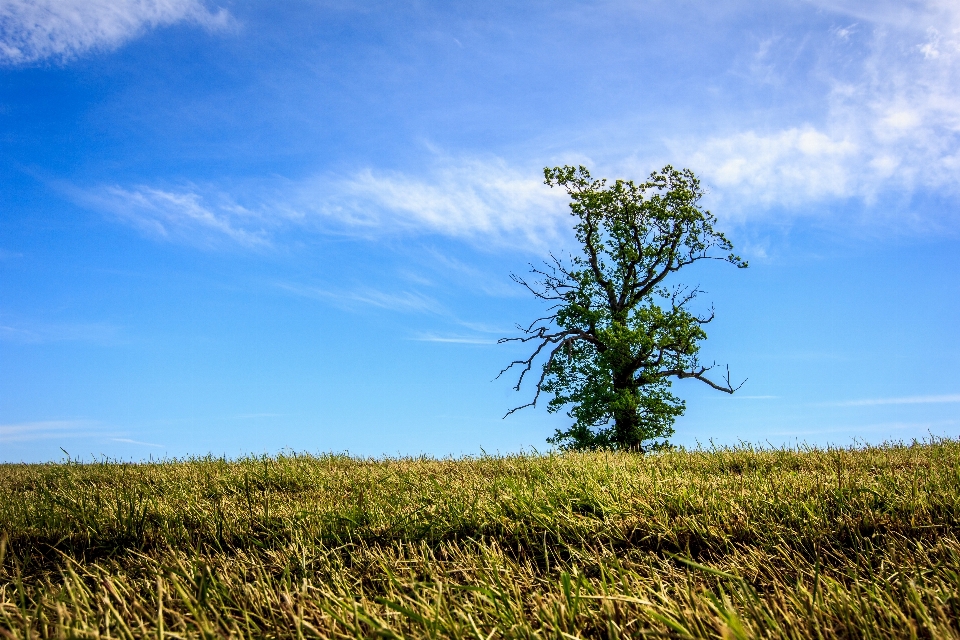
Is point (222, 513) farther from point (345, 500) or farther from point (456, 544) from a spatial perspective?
point (456, 544)

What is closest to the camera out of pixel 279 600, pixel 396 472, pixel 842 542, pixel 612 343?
pixel 279 600

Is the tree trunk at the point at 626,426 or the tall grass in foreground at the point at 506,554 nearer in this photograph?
the tall grass in foreground at the point at 506,554

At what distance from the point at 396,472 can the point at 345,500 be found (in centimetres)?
189

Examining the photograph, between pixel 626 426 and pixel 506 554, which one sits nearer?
pixel 506 554

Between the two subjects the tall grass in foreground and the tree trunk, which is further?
the tree trunk

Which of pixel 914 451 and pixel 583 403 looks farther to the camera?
pixel 583 403

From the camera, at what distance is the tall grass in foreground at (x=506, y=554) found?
269 cm

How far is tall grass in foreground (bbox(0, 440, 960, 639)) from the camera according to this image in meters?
2.69

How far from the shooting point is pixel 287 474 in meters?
8.18

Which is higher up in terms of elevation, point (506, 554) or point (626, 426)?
point (626, 426)

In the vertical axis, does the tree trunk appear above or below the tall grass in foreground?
above

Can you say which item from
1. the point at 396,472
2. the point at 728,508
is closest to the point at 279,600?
the point at 728,508

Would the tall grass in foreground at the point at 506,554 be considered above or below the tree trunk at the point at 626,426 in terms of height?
below

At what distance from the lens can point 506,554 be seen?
4.46m
